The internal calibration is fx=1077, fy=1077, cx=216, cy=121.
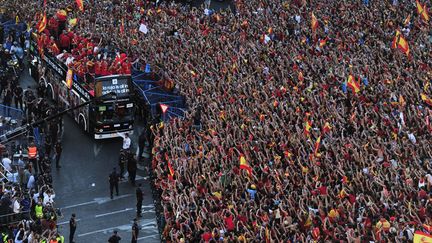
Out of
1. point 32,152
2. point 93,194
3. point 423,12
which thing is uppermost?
point 423,12

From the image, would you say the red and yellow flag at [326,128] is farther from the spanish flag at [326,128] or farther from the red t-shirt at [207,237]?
the red t-shirt at [207,237]

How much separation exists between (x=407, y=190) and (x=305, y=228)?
3.13m

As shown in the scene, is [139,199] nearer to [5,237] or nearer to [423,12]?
[5,237]

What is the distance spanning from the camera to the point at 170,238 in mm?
30125

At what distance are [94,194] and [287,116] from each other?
6989mm

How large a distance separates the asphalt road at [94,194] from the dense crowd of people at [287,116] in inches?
61.6

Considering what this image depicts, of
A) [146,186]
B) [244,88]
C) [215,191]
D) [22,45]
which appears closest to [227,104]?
[244,88]

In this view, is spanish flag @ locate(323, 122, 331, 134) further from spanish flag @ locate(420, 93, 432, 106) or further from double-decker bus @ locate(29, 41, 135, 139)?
double-decker bus @ locate(29, 41, 135, 139)

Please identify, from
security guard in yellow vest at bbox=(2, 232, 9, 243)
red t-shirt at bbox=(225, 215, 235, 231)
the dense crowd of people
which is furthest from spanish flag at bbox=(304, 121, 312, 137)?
security guard in yellow vest at bbox=(2, 232, 9, 243)

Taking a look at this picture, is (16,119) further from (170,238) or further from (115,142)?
(170,238)

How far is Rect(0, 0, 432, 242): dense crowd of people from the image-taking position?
94.3 feet

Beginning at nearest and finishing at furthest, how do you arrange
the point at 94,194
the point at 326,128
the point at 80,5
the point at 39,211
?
1. the point at 39,211
2. the point at 326,128
3. the point at 94,194
4. the point at 80,5

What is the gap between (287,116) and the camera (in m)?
36.2

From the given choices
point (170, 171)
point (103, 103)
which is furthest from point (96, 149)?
point (170, 171)
